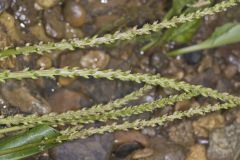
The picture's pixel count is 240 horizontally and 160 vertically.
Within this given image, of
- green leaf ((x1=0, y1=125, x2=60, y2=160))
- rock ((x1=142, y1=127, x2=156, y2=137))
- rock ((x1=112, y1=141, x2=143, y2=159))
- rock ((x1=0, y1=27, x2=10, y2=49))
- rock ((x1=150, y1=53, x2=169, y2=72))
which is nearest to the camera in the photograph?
green leaf ((x1=0, y1=125, x2=60, y2=160))

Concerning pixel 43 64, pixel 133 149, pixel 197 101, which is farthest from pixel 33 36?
pixel 197 101

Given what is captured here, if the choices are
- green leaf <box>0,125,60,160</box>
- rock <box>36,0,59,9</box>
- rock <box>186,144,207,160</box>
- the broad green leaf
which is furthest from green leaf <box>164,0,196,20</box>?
green leaf <box>0,125,60,160</box>

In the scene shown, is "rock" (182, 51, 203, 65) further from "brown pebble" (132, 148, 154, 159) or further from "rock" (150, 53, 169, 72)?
"brown pebble" (132, 148, 154, 159)

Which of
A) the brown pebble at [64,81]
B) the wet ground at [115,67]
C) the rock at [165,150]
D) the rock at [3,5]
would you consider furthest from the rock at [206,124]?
the rock at [3,5]

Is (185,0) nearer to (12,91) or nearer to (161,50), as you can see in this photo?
(161,50)

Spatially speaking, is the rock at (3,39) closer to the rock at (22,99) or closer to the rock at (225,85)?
the rock at (22,99)
